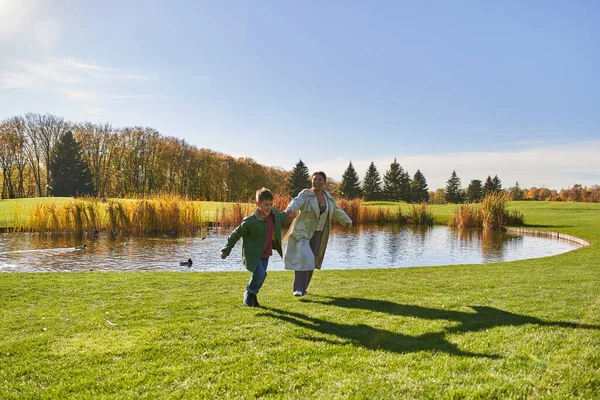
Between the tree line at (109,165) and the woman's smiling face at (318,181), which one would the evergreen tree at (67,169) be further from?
the woman's smiling face at (318,181)

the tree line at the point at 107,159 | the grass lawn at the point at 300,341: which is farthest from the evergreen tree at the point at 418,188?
the grass lawn at the point at 300,341

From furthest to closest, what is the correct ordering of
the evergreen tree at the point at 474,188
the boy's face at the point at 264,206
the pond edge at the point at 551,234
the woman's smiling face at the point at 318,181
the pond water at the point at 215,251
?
1. the evergreen tree at the point at 474,188
2. the pond edge at the point at 551,234
3. the pond water at the point at 215,251
4. the woman's smiling face at the point at 318,181
5. the boy's face at the point at 264,206

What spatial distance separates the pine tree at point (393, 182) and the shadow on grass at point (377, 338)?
2368 inches

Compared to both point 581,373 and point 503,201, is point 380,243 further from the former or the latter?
point 581,373

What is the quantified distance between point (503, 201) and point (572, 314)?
22491 mm

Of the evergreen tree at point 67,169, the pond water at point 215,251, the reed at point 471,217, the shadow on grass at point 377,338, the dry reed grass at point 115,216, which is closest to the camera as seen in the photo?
the shadow on grass at point 377,338

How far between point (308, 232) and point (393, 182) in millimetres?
58949

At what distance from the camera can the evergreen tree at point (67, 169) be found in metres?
43.0

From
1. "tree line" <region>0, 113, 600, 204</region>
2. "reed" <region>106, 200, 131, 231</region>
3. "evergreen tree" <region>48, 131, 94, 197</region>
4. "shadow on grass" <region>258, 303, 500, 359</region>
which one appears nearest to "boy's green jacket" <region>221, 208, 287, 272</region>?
"shadow on grass" <region>258, 303, 500, 359</region>

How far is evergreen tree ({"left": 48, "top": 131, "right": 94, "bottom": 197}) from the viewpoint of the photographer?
43.0 meters

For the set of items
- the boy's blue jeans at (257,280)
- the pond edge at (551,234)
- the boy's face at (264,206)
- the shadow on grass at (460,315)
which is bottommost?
the pond edge at (551,234)

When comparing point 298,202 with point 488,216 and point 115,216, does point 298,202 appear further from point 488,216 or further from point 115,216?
point 488,216

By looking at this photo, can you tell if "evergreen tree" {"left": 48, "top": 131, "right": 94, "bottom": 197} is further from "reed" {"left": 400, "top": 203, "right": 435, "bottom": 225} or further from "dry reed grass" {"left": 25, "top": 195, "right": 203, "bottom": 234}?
"reed" {"left": 400, "top": 203, "right": 435, "bottom": 225}

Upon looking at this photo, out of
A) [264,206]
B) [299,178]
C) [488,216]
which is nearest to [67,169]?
[299,178]
